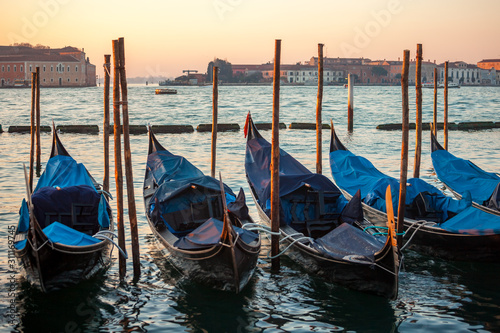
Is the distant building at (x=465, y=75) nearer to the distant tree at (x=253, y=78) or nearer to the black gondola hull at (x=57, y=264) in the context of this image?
the distant tree at (x=253, y=78)

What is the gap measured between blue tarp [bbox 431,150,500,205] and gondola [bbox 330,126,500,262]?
98 centimetres

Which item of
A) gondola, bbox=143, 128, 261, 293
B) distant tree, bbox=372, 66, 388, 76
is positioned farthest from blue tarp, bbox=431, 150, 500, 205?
distant tree, bbox=372, 66, 388, 76

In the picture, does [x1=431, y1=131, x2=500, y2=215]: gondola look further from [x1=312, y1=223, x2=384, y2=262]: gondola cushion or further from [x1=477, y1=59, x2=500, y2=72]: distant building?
[x1=477, y1=59, x2=500, y2=72]: distant building

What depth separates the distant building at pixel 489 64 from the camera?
333 ft

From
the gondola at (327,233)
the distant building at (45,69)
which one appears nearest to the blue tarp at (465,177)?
the gondola at (327,233)

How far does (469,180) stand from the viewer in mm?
7945

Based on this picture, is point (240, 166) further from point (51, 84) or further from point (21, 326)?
point (51, 84)

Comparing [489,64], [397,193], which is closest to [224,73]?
[489,64]

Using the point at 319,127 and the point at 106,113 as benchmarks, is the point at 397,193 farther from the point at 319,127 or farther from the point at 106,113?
the point at 106,113

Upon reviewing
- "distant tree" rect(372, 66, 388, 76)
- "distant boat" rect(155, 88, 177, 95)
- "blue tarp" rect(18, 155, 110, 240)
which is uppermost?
"distant tree" rect(372, 66, 388, 76)

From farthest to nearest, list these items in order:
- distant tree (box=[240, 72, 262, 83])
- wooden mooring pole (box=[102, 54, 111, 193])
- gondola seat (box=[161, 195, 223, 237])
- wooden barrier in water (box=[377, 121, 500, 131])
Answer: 1. distant tree (box=[240, 72, 262, 83])
2. wooden barrier in water (box=[377, 121, 500, 131])
3. wooden mooring pole (box=[102, 54, 111, 193])
4. gondola seat (box=[161, 195, 223, 237])

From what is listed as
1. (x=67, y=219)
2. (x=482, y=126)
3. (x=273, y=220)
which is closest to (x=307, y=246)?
(x=273, y=220)

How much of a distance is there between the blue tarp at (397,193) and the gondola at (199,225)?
162 centimetres

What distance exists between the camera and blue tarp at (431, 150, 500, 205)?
741cm
